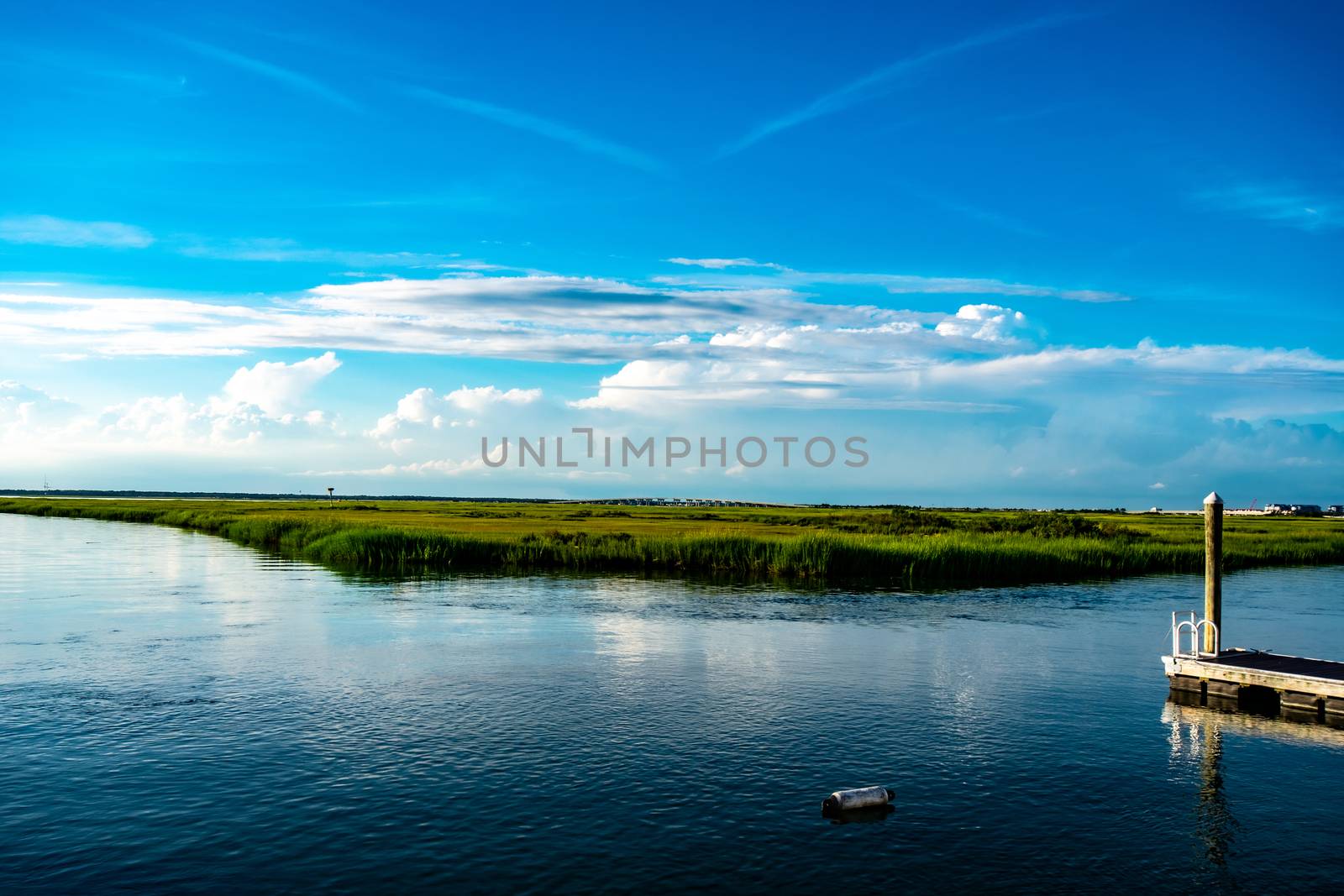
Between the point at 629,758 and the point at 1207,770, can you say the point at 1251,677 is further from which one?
the point at 629,758

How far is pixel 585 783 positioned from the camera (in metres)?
18.8

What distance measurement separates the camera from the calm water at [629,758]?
49.8 feet

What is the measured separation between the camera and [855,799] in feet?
56.4

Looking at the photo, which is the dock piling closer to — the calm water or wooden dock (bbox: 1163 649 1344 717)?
wooden dock (bbox: 1163 649 1344 717)

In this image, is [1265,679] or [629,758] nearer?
[629,758]

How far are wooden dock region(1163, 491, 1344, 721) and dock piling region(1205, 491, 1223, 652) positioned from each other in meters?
0.03

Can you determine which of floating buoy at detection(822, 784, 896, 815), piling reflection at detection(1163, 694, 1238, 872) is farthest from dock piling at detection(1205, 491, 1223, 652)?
floating buoy at detection(822, 784, 896, 815)

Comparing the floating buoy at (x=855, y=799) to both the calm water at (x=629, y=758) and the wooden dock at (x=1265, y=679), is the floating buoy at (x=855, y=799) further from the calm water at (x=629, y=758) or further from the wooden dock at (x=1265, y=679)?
the wooden dock at (x=1265, y=679)

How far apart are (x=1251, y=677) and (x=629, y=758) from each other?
689 inches

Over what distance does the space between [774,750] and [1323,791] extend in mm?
10579

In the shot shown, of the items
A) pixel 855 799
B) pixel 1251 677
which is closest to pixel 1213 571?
pixel 1251 677

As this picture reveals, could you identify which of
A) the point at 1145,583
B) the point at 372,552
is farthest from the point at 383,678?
the point at 1145,583

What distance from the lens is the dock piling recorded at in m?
29.6

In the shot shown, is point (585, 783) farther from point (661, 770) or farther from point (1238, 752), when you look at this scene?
point (1238, 752)
